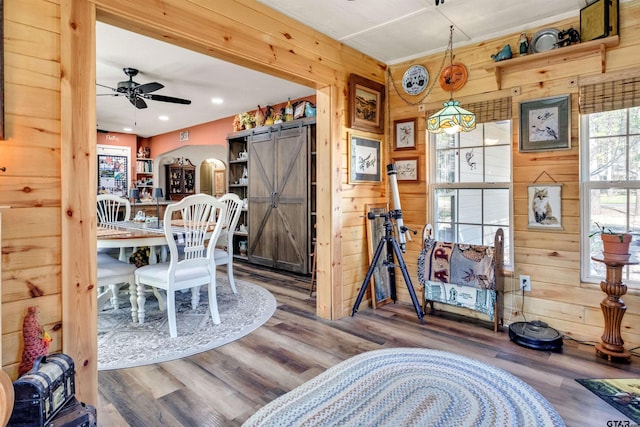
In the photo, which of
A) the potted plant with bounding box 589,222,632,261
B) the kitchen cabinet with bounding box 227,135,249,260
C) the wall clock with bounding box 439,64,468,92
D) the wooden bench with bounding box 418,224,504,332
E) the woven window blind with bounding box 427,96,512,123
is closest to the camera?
the potted plant with bounding box 589,222,632,261

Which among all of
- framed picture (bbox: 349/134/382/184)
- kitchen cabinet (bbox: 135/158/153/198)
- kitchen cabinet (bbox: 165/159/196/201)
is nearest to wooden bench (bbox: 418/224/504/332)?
framed picture (bbox: 349/134/382/184)

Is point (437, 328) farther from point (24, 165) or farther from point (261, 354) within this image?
point (24, 165)

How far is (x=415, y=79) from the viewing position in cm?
351

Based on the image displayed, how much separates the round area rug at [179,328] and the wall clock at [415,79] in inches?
104

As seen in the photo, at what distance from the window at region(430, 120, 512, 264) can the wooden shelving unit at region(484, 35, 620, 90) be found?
451 millimetres

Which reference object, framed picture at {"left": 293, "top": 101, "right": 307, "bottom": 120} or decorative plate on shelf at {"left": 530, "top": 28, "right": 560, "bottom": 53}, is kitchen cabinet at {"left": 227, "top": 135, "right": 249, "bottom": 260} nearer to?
framed picture at {"left": 293, "top": 101, "right": 307, "bottom": 120}

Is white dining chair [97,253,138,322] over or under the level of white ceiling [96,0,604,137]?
A: under

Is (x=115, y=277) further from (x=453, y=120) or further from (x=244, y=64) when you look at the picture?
(x=453, y=120)

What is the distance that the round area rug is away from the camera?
98.2 inches

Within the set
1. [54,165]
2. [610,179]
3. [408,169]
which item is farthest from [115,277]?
[610,179]

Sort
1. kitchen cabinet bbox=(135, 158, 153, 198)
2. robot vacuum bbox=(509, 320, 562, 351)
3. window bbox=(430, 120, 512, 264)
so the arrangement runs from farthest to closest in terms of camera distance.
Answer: kitchen cabinet bbox=(135, 158, 153, 198), window bbox=(430, 120, 512, 264), robot vacuum bbox=(509, 320, 562, 351)

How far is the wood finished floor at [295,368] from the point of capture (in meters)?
1.84

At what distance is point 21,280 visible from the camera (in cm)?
152

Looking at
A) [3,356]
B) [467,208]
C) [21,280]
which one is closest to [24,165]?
[21,280]
